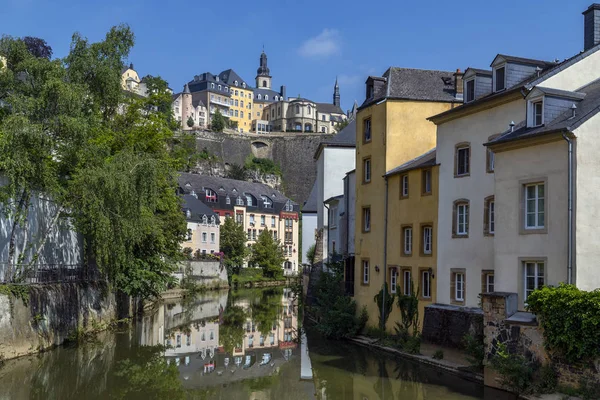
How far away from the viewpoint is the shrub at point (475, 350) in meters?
19.1

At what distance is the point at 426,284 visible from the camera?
24766 mm

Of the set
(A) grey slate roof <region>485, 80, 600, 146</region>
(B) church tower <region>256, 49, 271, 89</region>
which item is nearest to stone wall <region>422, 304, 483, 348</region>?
(A) grey slate roof <region>485, 80, 600, 146</region>

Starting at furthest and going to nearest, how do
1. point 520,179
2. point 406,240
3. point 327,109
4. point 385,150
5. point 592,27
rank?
1. point 327,109
2. point 385,150
3. point 406,240
4. point 592,27
5. point 520,179

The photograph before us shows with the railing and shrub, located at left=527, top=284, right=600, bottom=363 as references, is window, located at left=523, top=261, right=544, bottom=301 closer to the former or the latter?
shrub, located at left=527, top=284, right=600, bottom=363

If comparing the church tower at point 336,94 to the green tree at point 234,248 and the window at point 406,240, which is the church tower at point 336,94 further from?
the window at point 406,240

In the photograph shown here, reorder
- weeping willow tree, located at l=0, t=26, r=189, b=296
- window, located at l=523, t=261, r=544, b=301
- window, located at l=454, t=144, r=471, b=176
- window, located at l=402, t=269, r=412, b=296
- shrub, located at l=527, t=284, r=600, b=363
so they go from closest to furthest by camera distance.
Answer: shrub, located at l=527, t=284, r=600, b=363, window, located at l=523, t=261, r=544, b=301, weeping willow tree, located at l=0, t=26, r=189, b=296, window, located at l=454, t=144, r=471, b=176, window, located at l=402, t=269, r=412, b=296

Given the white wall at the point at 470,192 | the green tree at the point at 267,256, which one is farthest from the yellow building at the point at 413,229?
the green tree at the point at 267,256

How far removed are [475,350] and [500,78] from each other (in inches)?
355

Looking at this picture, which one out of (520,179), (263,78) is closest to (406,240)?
(520,179)

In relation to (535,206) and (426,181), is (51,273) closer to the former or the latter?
(426,181)

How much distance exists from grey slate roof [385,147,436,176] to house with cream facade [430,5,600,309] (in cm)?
110

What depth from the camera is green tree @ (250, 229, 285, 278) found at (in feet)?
239

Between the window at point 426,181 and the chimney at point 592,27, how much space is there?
6.51 metres

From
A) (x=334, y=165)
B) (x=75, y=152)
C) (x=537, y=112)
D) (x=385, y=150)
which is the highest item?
(x=334, y=165)
